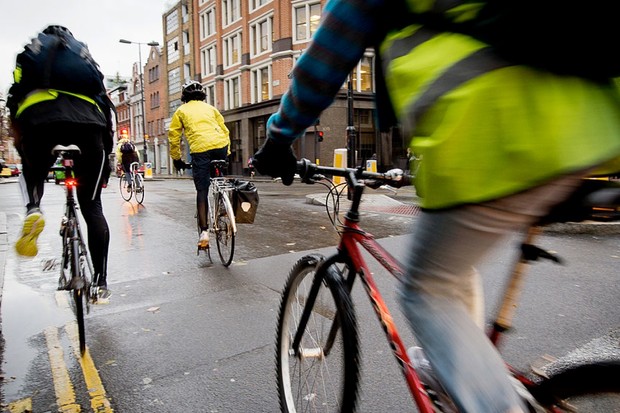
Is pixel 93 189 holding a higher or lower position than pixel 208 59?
lower

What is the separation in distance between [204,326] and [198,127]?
2.91 m

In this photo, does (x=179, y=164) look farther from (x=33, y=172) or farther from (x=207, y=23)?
(x=207, y=23)

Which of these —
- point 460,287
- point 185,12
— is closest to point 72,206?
point 460,287

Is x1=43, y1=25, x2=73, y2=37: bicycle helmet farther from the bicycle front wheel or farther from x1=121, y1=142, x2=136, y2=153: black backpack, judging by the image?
x1=121, y1=142, x2=136, y2=153: black backpack

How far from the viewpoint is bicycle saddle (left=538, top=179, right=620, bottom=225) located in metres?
1.02

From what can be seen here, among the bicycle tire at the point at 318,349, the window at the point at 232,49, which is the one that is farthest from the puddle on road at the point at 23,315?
the window at the point at 232,49

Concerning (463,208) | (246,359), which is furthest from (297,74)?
(246,359)

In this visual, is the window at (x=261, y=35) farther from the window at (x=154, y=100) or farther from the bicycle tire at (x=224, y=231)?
the bicycle tire at (x=224, y=231)

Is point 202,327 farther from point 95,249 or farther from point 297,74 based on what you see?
point 297,74

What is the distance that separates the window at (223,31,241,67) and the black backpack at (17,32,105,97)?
128 ft

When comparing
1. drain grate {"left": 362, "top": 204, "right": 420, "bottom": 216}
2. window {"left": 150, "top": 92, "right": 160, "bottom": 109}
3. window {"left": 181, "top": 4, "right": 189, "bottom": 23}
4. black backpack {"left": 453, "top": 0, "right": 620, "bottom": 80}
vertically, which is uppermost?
window {"left": 181, "top": 4, "right": 189, "bottom": 23}

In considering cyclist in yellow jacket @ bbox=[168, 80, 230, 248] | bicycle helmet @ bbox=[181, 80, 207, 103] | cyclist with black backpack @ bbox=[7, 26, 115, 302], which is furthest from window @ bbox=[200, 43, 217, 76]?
cyclist with black backpack @ bbox=[7, 26, 115, 302]

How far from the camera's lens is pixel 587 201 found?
1.04 metres

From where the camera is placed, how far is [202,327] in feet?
11.7
